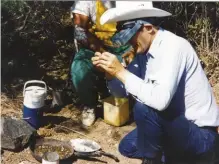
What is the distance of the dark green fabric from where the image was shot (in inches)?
155

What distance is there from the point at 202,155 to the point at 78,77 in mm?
1304

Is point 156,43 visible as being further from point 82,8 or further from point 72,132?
point 72,132

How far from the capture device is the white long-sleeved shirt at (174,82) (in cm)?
277

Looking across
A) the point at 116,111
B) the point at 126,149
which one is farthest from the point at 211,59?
the point at 126,149

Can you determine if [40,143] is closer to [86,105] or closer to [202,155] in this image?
[86,105]

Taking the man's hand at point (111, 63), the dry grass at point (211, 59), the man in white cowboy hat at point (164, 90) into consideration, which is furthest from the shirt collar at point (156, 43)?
the dry grass at point (211, 59)

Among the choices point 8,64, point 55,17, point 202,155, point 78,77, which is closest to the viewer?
point 202,155

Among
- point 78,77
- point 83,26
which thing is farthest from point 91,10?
point 78,77

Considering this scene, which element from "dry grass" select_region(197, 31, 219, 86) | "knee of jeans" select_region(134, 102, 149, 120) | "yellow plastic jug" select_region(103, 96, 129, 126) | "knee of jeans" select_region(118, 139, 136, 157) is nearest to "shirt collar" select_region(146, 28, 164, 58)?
"knee of jeans" select_region(134, 102, 149, 120)

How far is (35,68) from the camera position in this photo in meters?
4.70

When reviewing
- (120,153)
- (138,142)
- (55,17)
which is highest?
(55,17)

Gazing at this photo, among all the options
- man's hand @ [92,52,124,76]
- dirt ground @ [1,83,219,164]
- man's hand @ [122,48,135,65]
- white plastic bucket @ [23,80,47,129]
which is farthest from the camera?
man's hand @ [122,48,135,65]

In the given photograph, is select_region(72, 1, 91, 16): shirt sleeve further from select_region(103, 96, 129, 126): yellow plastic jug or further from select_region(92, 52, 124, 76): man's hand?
select_region(92, 52, 124, 76): man's hand

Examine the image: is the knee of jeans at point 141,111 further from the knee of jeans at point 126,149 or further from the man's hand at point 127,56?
the man's hand at point 127,56
